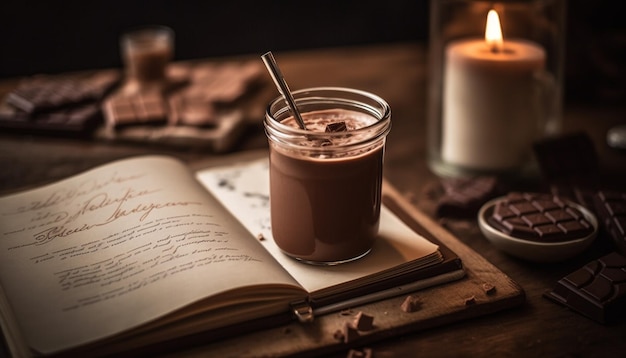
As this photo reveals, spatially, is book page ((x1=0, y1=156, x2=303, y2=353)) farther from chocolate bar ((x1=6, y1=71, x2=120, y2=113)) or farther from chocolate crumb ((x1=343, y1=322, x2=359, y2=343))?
chocolate bar ((x1=6, y1=71, x2=120, y2=113))

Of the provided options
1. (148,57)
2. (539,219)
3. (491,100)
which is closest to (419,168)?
(491,100)

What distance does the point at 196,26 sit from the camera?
282 cm

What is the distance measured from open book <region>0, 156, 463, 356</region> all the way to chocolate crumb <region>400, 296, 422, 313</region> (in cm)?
4

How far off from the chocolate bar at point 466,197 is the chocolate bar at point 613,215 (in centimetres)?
18

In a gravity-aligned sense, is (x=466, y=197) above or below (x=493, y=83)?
below

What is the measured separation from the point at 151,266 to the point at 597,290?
0.57 m

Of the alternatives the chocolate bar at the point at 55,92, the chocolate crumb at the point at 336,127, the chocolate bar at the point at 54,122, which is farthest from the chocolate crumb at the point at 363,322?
the chocolate bar at the point at 55,92

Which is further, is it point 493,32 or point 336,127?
point 493,32

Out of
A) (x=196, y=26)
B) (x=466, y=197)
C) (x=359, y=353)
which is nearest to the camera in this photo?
(x=359, y=353)

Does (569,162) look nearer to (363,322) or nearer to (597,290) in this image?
(597,290)

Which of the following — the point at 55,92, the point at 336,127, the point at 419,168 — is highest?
the point at 336,127

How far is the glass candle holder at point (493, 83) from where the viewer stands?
4.22 feet

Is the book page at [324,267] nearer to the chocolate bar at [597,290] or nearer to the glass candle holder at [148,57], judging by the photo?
the chocolate bar at [597,290]

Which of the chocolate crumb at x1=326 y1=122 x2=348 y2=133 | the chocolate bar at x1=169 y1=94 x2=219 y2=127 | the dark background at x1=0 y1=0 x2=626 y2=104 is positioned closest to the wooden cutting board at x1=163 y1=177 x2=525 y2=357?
the chocolate crumb at x1=326 y1=122 x2=348 y2=133
